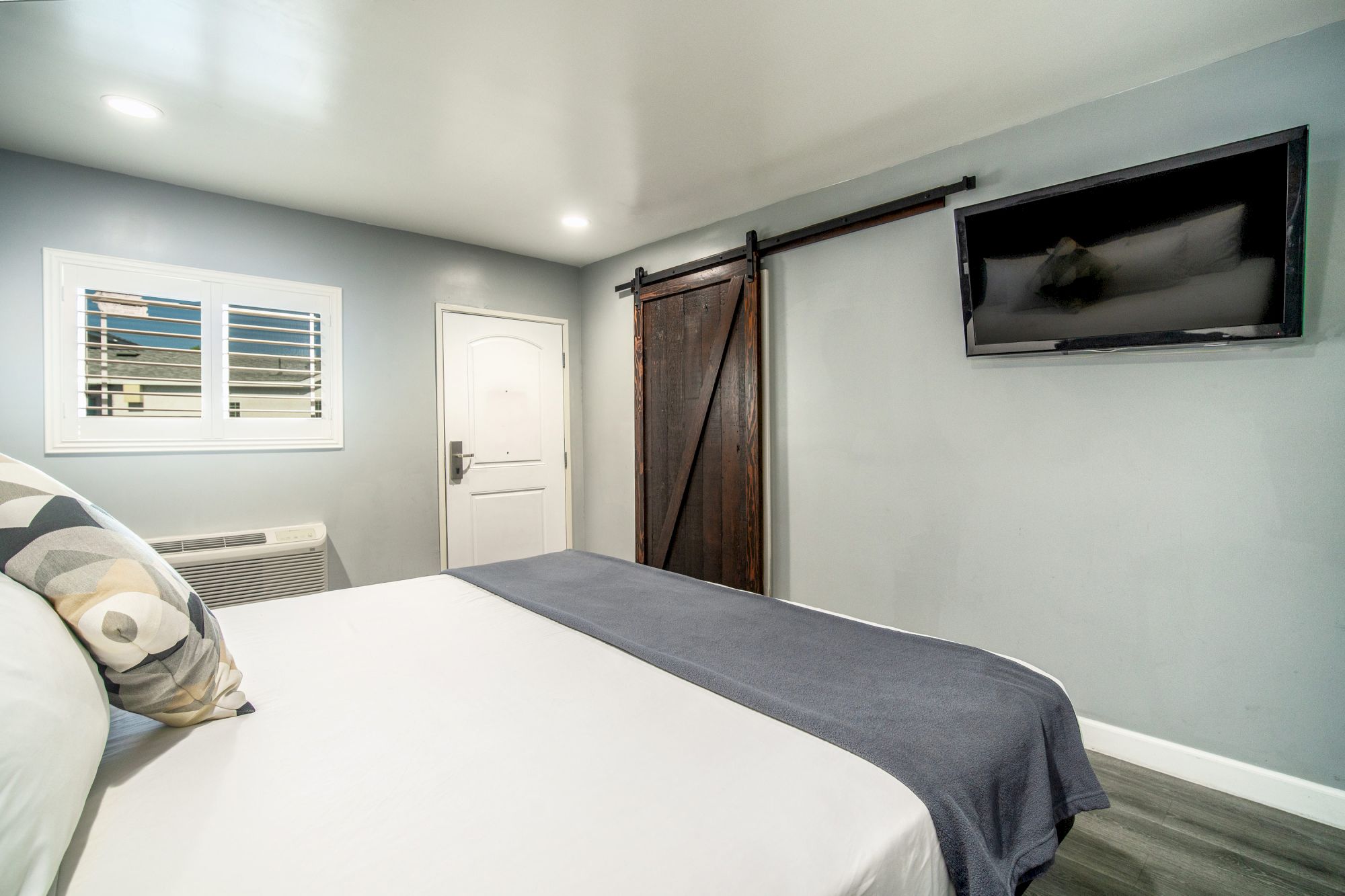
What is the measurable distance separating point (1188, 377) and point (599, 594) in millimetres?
2301

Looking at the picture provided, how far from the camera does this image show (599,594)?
2.14 meters

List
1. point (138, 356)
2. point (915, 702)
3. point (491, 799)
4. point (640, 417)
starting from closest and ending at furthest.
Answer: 1. point (491, 799)
2. point (915, 702)
3. point (138, 356)
4. point (640, 417)

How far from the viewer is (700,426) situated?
12.7ft

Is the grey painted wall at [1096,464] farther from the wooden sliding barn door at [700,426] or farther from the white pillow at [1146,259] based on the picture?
the white pillow at [1146,259]

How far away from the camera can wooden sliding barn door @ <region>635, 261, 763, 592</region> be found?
11.8ft

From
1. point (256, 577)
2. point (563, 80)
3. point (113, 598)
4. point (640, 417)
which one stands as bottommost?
point (256, 577)

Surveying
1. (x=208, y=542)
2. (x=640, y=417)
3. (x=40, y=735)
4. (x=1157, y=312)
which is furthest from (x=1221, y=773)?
(x=208, y=542)

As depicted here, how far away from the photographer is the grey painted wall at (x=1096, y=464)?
2.01 m

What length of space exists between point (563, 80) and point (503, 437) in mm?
2692

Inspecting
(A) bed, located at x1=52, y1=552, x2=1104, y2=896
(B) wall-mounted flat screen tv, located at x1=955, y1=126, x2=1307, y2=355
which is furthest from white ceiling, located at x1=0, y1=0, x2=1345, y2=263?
(A) bed, located at x1=52, y1=552, x2=1104, y2=896

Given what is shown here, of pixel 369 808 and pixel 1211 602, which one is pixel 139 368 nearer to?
pixel 369 808

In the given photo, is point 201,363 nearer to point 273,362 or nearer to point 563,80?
point 273,362

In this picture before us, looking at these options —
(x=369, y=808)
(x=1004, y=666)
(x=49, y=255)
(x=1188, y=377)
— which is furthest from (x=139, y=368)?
(x=1188, y=377)

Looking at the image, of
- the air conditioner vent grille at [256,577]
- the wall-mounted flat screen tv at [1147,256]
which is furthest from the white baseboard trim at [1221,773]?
the air conditioner vent grille at [256,577]
